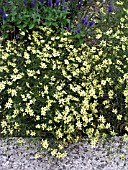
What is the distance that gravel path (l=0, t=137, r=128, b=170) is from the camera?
3186mm

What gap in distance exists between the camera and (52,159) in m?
3.21

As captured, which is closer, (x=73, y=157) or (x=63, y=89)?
(x=73, y=157)

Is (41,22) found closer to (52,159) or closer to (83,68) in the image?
(83,68)

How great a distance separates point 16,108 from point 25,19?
3.99 feet

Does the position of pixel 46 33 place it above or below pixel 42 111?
above

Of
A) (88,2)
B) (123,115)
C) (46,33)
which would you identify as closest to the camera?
(123,115)

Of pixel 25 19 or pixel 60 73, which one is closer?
pixel 60 73

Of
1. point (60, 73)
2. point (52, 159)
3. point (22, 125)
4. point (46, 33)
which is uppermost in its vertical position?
point (46, 33)

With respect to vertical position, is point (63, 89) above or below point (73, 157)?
above

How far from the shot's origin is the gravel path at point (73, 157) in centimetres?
319

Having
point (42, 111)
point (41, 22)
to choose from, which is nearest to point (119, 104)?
point (42, 111)

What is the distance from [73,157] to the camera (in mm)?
3252

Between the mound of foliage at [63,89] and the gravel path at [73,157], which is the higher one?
the mound of foliage at [63,89]

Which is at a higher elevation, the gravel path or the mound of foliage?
the mound of foliage
